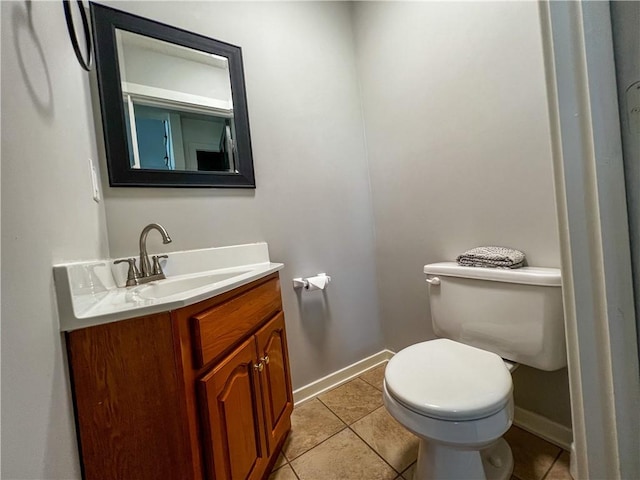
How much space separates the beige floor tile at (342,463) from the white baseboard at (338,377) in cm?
32

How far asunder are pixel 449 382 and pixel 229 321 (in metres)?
0.69

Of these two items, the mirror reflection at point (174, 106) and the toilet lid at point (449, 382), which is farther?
the mirror reflection at point (174, 106)

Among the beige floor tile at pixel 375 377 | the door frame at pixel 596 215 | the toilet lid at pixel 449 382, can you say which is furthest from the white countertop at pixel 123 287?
the beige floor tile at pixel 375 377

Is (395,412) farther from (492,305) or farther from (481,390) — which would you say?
(492,305)

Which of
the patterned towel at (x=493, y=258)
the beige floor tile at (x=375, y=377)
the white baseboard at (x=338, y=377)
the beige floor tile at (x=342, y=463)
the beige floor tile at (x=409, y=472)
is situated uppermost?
the patterned towel at (x=493, y=258)

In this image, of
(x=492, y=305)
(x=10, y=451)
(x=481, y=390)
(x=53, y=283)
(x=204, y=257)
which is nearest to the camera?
(x=10, y=451)

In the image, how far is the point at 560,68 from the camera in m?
0.36

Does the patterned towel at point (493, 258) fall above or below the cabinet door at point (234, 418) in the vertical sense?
above

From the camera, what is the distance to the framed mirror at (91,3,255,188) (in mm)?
1055

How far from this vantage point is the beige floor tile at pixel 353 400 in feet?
4.33

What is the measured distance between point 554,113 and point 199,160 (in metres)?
1.24

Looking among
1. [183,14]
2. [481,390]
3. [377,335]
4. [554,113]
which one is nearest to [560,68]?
[554,113]

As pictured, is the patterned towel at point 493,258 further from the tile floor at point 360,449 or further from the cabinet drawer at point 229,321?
the cabinet drawer at point 229,321

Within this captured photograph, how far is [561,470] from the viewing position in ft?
3.07
